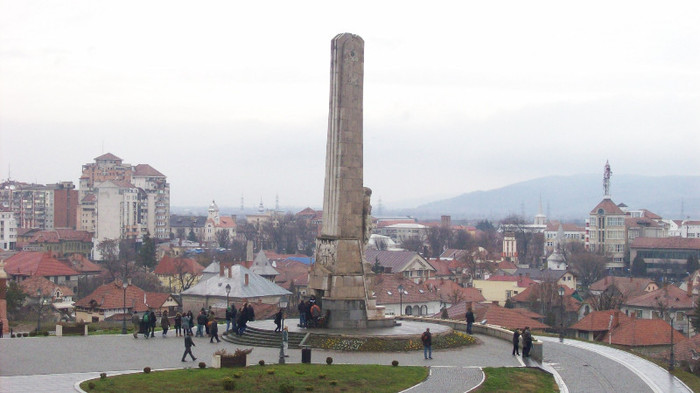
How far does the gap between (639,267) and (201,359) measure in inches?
4652

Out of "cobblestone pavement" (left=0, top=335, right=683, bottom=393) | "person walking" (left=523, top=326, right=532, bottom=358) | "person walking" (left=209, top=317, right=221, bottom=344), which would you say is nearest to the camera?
"cobblestone pavement" (left=0, top=335, right=683, bottom=393)

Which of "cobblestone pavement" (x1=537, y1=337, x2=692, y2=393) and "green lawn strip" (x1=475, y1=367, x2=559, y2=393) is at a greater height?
"green lawn strip" (x1=475, y1=367, x2=559, y2=393)

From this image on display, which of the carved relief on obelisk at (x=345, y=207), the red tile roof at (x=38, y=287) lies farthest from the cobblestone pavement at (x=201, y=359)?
the red tile roof at (x=38, y=287)

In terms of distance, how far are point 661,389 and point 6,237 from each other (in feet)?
493

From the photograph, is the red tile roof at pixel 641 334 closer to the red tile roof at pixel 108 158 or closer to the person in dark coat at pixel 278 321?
the person in dark coat at pixel 278 321

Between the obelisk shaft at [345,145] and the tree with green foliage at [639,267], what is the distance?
109375 millimetres

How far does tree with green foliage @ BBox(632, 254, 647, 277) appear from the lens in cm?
13612

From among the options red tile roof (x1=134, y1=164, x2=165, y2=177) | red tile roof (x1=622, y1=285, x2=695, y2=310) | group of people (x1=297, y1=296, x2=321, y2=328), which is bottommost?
red tile roof (x1=622, y1=285, x2=695, y2=310)

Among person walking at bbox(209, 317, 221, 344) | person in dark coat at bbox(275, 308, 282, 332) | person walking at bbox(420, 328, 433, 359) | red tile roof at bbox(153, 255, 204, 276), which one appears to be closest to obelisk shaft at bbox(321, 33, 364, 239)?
person in dark coat at bbox(275, 308, 282, 332)

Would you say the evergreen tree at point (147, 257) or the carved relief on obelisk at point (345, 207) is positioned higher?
the carved relief on obelisk at point (345, 207)

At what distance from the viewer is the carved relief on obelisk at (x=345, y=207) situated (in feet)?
111

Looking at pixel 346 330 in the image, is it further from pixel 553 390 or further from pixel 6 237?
pixel 6 237

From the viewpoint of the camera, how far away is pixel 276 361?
92.7 feet

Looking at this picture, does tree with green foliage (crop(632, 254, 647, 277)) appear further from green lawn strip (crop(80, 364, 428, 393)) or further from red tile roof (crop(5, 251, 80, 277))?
green lawn strip (crop(80, 364, 428, 393))
